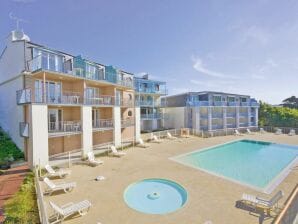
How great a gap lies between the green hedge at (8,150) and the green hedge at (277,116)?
4789 cm

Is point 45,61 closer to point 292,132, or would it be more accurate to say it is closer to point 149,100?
point 149,100

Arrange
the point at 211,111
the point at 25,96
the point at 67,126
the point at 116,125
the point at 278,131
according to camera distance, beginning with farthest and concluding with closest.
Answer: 1. the point at 211,111
2. the point at 278,131
3. the point at 116,125
4. the point at 67,126
5. the point at 25,96

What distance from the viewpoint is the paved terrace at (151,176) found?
816 centimetres

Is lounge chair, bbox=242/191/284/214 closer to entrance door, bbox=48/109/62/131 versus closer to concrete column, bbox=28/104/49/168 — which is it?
concrete column, bbox=28/104/49/168

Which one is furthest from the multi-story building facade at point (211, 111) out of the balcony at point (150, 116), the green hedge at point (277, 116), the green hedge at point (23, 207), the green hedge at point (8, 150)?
the green hedge at point (23, 207)

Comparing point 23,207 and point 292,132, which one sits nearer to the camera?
point 23,207

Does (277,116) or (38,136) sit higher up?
(277,116)

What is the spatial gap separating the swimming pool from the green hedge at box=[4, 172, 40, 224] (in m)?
11.5

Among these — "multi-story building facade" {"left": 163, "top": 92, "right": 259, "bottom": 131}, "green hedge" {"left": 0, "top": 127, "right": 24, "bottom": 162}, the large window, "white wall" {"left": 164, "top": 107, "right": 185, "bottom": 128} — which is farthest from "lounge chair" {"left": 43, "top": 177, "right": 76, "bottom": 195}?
"white wall" {"left": 164, "top": 107, "right": 185, "bottom": 128}

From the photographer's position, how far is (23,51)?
55.4ft

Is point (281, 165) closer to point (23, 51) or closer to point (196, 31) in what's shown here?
point (196, 31)

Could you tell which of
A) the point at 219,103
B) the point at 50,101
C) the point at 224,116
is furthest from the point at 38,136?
the point at 224,116

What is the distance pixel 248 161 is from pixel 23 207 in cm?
1888

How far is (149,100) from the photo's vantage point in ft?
117
